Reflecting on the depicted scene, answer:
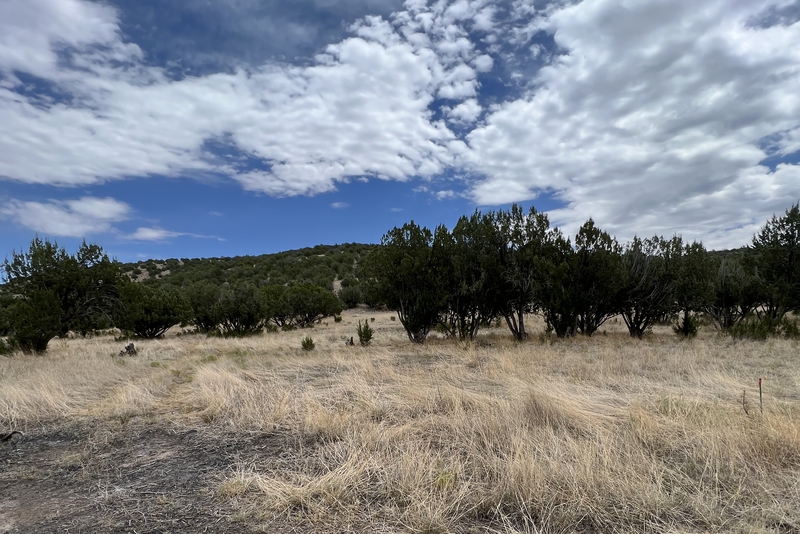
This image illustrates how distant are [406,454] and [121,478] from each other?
2988mm

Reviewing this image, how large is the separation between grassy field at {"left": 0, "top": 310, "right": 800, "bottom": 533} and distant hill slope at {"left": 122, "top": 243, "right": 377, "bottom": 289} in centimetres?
3475

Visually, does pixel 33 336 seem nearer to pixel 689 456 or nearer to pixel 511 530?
pixel 511 530

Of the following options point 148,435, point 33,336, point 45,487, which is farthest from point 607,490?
point 33,336

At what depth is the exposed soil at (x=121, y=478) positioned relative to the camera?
3553mm

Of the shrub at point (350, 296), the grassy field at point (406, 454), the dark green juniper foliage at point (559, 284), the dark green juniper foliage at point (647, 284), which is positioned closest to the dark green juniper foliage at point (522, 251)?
the dark green juniper foliage at point (559, 284)

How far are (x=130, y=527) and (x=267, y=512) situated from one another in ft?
3.49

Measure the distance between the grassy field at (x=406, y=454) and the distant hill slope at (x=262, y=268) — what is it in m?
34.7

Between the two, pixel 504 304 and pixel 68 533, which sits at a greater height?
pixel 504 304

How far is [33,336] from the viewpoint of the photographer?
14328 millimetres

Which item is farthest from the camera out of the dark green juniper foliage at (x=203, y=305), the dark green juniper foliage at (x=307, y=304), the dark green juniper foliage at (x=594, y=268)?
the dark green juniper foliage at (x=307, y=304)

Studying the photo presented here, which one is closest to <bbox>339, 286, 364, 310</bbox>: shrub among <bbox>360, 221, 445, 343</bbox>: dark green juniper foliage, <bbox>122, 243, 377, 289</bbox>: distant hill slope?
<bbox>122, 243, 377, 289</bbox>: distant hill slope

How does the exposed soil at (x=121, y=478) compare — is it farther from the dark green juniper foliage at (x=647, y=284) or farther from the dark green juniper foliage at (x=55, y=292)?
the dark green juniper foliage at (x=647, y=284)

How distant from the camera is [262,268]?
54.4 m

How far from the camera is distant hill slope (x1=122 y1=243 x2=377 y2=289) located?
4772 cm
